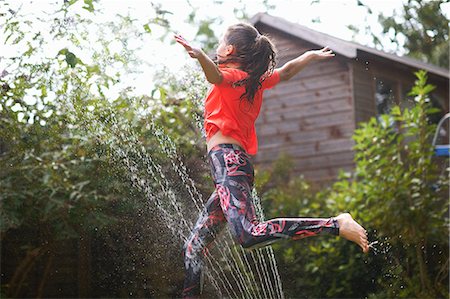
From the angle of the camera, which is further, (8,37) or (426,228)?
(426,228)

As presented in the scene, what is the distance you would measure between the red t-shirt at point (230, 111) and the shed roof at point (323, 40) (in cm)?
519

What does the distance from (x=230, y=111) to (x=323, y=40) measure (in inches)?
225

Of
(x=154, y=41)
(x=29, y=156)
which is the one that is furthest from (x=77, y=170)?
(x=154, y=41)

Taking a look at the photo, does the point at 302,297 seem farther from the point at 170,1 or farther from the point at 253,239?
the point at 170,1

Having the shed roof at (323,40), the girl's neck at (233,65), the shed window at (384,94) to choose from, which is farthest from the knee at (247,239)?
the shed window at (384,94)

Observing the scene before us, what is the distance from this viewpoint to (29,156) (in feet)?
12.0

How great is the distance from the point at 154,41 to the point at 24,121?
1020 mm

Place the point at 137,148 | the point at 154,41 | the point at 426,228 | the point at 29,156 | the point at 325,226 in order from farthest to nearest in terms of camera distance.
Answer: the point at 426,228 < the point at 154,41 < the point at 137,148 < the point at 29,156 < the point at 325,226

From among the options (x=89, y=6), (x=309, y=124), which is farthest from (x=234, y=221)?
(x=309, y=124)

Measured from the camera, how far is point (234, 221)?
258 centimetres

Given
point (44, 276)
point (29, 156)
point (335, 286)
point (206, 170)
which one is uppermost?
point (29, 156)

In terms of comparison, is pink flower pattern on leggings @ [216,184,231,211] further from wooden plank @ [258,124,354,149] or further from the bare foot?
wooden plank @ [258,124,354,149]

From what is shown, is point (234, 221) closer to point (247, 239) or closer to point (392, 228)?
point (247, 239)

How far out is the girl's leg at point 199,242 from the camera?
9.18ft
